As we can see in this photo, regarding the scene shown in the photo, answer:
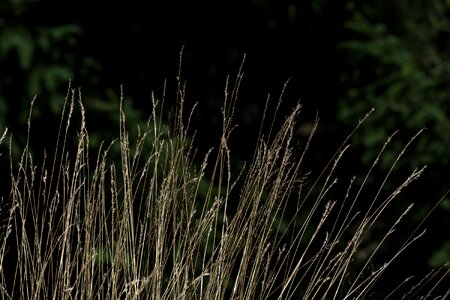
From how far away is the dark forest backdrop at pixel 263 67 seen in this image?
20.9 feet

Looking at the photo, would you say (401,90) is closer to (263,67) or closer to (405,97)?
(405,97)

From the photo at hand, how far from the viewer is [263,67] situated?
27.1 feet

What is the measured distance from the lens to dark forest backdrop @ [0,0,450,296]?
6.36 meters

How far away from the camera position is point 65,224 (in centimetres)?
332

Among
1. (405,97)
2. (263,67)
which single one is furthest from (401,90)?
(263,67)

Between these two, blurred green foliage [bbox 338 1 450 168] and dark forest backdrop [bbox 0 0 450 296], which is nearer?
dark forest backdrop [bbox 0 0 450 296]

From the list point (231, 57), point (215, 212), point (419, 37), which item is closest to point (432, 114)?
point (419, 37)

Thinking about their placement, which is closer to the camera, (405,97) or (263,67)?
(405,97)

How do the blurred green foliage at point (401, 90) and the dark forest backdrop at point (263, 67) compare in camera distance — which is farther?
the blurred green foliage at point (401, 90)

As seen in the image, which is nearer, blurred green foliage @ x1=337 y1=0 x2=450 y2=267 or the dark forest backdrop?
the dark forest backdrop

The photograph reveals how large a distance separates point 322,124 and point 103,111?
234 cm

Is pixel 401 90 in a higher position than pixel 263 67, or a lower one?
higher

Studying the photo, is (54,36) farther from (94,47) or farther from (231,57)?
(231,57)

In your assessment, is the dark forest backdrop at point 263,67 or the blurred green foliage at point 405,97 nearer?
the dark forest backdrop at point 263,67
